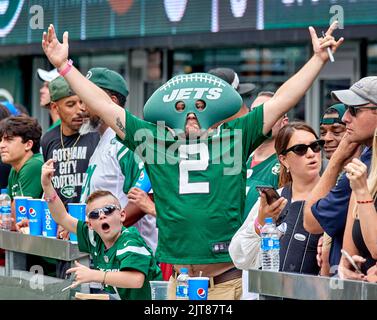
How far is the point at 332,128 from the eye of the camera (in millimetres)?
5859

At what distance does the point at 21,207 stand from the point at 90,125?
714 mm

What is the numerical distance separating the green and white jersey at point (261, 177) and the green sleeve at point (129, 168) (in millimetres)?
706

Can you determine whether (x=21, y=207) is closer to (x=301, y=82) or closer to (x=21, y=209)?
(x=21, y=209)

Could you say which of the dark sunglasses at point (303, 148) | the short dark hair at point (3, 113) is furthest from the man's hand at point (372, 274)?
the short dark hair at point (3, 113)

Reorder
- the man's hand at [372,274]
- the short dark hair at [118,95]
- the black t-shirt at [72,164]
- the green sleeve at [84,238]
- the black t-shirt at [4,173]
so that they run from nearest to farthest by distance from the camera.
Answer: the man's hand at [372,274] → the green sleeve at [84,238] → the short dark hair at [118,95] → the black t-shirt at [72,164] → the black t-shirt at [4,173]

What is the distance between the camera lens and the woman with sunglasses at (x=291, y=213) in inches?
200

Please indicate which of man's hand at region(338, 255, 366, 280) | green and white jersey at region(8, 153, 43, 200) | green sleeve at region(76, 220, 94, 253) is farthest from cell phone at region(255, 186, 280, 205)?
green and white jersey at region(8, 153, 43, 200)

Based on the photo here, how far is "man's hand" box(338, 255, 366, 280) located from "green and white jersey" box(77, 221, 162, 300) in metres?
1.25

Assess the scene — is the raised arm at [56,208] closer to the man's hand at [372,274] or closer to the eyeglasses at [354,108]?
the eyeglasses at [354,108]

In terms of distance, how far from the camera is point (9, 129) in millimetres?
7453
